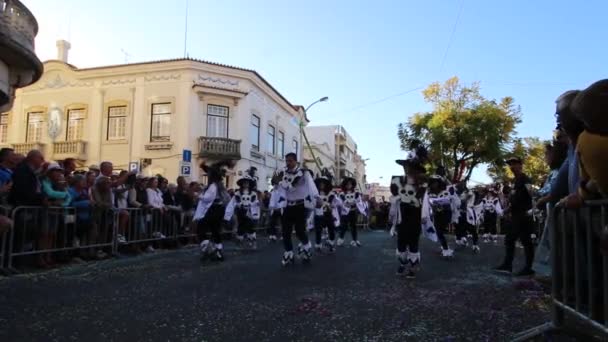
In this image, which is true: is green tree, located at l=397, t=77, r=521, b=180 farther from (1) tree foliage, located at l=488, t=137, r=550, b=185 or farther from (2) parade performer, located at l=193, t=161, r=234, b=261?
(2) parade performer, located at l=193, t=161, r=234, b=261

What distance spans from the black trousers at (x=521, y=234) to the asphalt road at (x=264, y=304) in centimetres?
58

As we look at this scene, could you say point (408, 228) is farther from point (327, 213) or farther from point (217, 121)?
point (217, 121)

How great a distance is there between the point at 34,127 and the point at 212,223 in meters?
27.7

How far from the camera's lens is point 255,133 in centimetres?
3338

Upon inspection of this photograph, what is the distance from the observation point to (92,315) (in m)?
4.94

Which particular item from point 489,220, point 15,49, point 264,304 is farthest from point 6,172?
point 489,220

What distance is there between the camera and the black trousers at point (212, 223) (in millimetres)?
9914

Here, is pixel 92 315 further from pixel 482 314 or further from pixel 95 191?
pixel 95 191

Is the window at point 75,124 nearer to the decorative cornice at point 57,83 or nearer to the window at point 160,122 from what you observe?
the decorative cornice at point 57,83

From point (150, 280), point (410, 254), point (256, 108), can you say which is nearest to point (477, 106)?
point (256, 108)

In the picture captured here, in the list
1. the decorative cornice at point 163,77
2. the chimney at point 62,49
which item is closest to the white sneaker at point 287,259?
the decorative cornice at point 163,77

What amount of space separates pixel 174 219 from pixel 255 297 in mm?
7486

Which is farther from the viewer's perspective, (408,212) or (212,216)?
(212,216)

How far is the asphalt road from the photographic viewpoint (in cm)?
426
